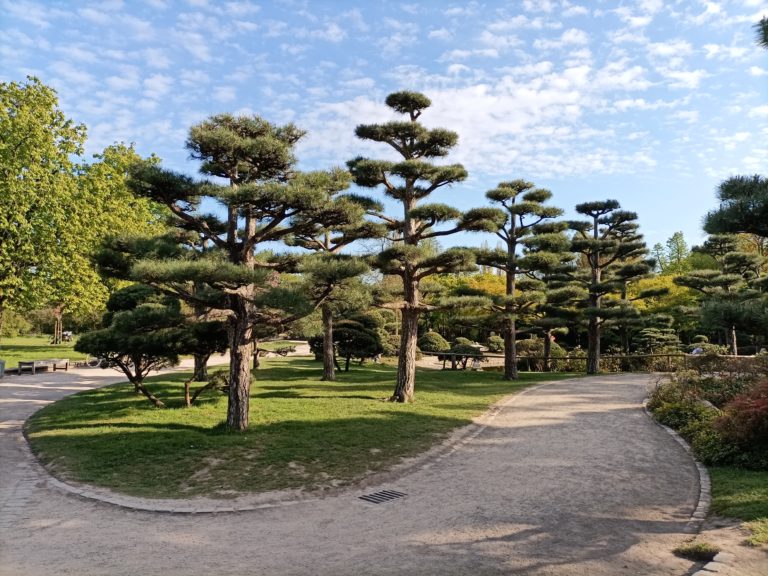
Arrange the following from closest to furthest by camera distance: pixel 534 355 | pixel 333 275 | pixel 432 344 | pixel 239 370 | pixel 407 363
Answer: pixel 333 275 < pixel 239 370 < pixel 407 363 < pixel 534 355 < pixel 432 344

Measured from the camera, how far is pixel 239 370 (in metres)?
9.41

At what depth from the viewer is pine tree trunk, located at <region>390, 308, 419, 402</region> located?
12.9 m

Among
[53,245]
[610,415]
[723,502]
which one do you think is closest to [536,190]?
[610,415]

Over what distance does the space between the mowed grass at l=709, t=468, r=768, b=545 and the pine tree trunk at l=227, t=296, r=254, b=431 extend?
7.49m

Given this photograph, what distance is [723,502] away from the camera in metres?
5.88

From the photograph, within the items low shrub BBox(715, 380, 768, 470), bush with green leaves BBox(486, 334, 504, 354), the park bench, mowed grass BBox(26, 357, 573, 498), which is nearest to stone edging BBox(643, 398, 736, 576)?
low shrub BBox(715, 380, 768, 470)

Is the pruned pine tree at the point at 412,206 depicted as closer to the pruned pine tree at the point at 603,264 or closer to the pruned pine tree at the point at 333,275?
the pruned pine tree at the point at 333,275

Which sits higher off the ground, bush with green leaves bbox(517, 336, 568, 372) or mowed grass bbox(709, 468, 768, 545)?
bush with green leaves bbox(517, 336, 568, 372)

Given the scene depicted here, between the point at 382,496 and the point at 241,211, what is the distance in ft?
18.8

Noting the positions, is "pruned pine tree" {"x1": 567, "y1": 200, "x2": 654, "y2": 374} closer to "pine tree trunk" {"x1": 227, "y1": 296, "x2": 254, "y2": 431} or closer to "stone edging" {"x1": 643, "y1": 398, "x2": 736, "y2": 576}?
"stone edging" {"x1": 643, "y1": 398, "x2": 736, "y2": 576}

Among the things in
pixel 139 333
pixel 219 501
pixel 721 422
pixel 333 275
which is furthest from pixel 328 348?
pixel 721 422

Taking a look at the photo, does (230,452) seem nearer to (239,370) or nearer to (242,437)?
(242,437)

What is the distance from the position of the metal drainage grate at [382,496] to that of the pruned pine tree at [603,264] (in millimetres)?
15386

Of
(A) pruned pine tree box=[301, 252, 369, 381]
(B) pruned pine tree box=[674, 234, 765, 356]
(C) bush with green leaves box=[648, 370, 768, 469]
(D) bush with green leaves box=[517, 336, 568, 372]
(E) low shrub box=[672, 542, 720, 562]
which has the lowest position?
(E) low shrub box=[672, 542, 720, 562]
